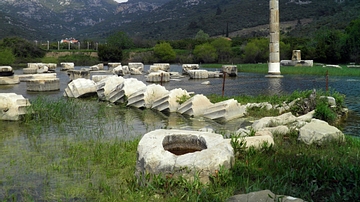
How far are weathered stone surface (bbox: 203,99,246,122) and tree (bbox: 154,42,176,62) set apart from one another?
44248mm

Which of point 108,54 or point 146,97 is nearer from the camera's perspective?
point 146,97

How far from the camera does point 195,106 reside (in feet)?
40.4

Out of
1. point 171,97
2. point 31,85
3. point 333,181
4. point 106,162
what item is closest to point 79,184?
point 106,162

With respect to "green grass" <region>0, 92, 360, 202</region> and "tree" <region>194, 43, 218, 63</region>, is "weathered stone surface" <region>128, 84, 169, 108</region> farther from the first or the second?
"tree" <region>194, 43, 218, 63</region>

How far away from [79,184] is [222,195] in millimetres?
2172

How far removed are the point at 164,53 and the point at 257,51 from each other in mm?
14508

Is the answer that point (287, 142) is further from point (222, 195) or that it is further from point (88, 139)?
point (88, 139)

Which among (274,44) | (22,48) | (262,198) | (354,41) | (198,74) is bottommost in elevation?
(262,198)

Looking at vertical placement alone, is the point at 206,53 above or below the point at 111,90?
above

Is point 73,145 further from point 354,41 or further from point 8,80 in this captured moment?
point 354,41

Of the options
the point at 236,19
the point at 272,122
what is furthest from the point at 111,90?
the point at 236,19

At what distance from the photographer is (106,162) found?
6512 mm

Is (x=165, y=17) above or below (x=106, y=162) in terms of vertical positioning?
above

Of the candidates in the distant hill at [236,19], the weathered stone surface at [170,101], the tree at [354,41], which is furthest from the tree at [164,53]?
the weathered stone surface at [170,101]
